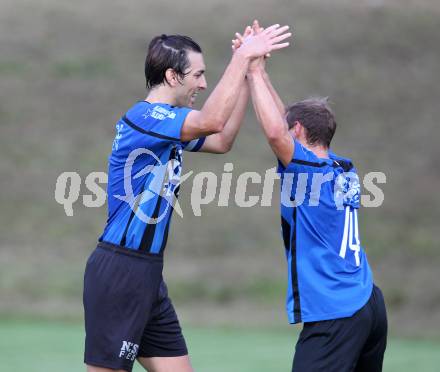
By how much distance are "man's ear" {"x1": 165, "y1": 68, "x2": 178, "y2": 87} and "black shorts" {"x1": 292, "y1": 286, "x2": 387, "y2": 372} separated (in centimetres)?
130

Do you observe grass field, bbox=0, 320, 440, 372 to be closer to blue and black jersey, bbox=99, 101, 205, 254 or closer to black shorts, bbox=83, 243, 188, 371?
black shorts, bbox=83, 243, 188, 371

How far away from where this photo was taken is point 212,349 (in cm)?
930

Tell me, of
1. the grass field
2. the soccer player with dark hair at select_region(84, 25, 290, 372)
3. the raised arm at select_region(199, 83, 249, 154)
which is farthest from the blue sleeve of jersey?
the grass field

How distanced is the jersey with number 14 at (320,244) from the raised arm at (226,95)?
413 millimetres

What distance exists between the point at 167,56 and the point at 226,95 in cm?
43

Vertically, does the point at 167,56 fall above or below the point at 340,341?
above

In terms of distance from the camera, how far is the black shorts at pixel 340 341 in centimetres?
430

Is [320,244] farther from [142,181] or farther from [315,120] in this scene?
[142,181]

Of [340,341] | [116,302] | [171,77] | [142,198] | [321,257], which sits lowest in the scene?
[340,341]

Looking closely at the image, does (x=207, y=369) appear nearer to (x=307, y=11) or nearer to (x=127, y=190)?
(x=127, y=190)

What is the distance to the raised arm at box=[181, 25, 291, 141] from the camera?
4.27 m

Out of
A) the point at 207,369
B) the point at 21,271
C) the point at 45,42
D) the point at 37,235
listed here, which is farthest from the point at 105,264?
the point at 45,42

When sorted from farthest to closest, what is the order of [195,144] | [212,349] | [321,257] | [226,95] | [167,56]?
1. [212,349]
2. [195,144]
3. [167,56]
4. [321,257]
5. [226,95]

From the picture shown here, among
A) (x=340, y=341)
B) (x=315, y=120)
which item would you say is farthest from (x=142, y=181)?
(x=340, y=341)
